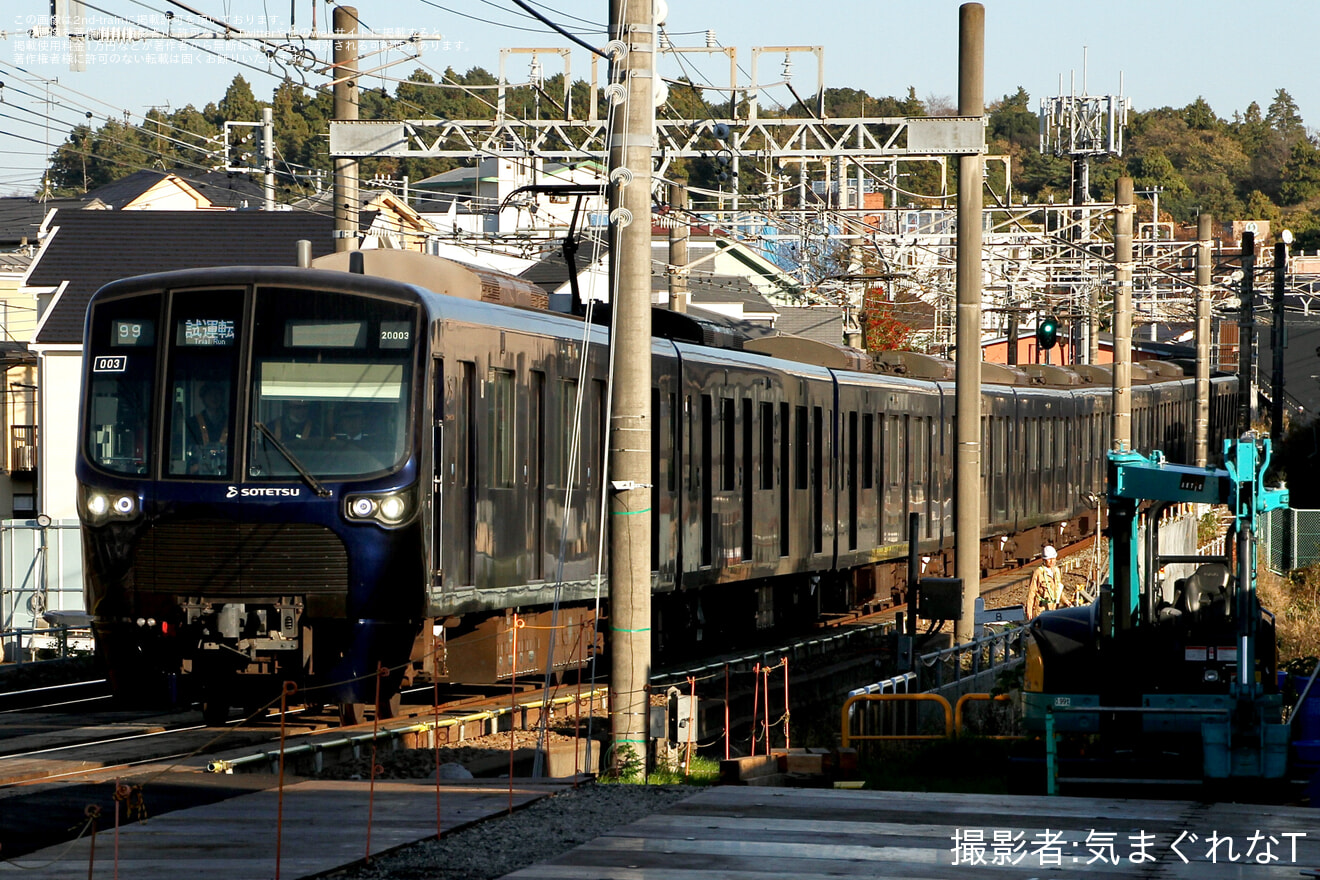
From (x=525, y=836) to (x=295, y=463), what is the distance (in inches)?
174

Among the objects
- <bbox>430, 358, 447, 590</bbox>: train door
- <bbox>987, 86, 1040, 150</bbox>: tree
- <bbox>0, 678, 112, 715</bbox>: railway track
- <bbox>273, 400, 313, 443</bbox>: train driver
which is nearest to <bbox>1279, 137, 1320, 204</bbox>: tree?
<bbox>987, 86, 1040, 150</bbox>: tree

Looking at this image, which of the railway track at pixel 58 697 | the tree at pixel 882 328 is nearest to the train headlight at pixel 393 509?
the railway track at pixel 58 697

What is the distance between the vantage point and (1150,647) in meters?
11.5

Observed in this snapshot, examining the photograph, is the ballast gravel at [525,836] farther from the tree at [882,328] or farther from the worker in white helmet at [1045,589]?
the tree at [882,328]

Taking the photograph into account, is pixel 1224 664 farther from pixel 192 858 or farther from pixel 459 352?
pixel 192 858

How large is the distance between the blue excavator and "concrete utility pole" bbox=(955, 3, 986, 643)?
703 cm

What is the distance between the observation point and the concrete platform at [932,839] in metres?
7.14

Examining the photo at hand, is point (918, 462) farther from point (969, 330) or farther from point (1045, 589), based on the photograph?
point (969, 330)

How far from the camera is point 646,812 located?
873cm

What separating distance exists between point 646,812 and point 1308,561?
82.3ft

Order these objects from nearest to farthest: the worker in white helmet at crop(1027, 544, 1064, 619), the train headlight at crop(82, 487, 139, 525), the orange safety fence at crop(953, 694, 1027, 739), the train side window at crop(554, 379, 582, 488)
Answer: the train headlight at crop(82, 487, 139, 525) < the orange safety fence at crop(953, 694, 1027, 739) < the train side window at crop(554, 379, 582, 488) < the worker in white helmet at crop(1027, 544, 1064, 619)

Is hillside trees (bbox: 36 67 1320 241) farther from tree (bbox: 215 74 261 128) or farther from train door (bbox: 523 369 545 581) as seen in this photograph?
train door (bbox: 523 369 545 581)

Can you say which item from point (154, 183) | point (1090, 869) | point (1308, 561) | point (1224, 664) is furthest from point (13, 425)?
point (1090, 869)

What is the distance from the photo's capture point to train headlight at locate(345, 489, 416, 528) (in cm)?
1180
